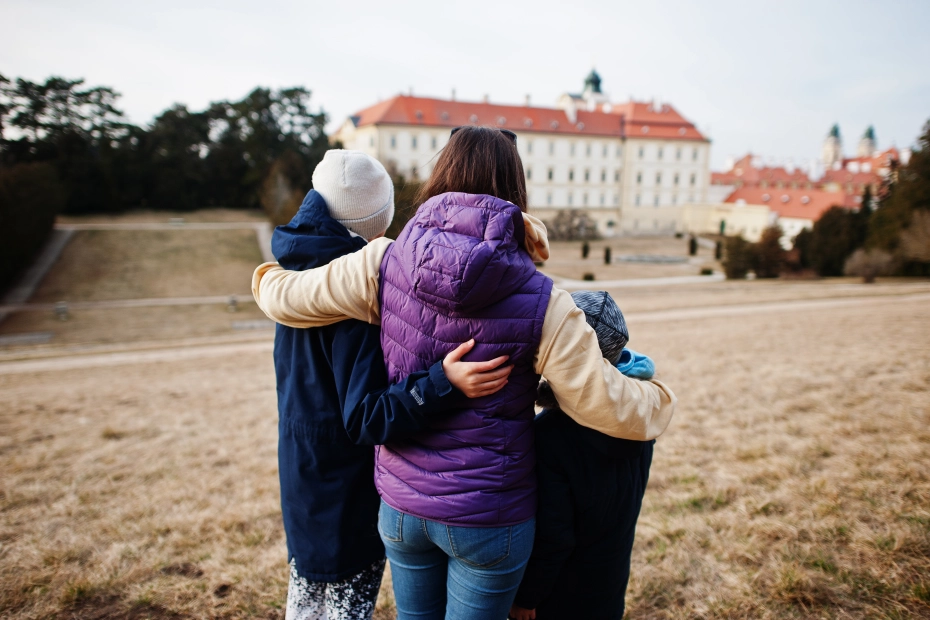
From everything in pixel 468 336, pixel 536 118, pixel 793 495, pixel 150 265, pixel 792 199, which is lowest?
pixel 150 265

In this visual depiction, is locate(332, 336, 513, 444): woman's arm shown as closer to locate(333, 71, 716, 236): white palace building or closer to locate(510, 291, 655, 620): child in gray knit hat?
locate(510, 291, 655, 620): child in gray knit hat

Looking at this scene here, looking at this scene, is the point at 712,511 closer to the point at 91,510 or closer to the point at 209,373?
the point at 91,510

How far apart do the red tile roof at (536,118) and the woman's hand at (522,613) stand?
163 feet

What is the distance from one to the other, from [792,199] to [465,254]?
196ft

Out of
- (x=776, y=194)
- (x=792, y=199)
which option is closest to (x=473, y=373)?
(x=792, y=199)

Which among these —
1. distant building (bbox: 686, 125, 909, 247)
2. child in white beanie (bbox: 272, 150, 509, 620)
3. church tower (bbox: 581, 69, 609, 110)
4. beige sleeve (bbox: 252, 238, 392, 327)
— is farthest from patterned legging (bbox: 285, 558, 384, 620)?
church tower (bbox: 581, 69, 609, 110)

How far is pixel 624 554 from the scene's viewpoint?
1681 millimetres

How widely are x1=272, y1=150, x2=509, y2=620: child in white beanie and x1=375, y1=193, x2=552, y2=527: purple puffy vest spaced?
207 mm

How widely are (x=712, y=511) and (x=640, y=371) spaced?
1867 mm

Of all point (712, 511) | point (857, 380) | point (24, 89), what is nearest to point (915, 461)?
point (712, 511)

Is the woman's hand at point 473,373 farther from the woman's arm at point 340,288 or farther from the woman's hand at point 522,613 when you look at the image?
the woman's hand at point 522,613

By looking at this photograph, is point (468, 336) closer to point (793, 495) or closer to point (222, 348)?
point (793, 495)

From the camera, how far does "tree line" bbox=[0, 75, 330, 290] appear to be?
123 ft

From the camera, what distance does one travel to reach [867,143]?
9419 centimetres
